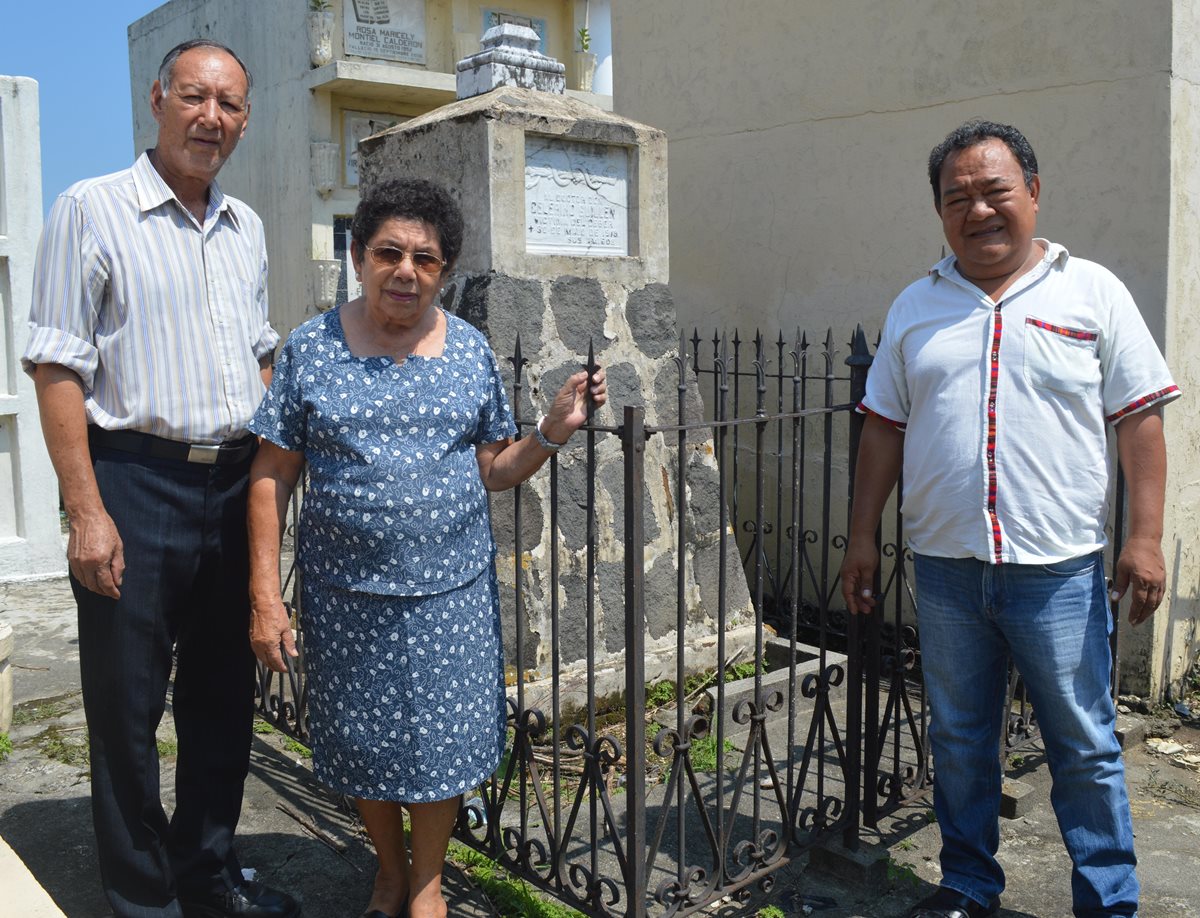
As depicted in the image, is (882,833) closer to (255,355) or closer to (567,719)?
(567,719)

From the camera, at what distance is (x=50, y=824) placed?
11.4 ft

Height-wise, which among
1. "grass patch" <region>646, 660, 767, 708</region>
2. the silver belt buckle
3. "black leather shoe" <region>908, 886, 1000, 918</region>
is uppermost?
the silver belt buckle

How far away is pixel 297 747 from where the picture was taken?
4.08 m

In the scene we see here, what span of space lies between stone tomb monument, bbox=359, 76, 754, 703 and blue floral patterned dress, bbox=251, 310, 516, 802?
1222 millimetres

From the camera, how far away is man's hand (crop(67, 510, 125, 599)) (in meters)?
2.48

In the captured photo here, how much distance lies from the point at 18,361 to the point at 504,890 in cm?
489

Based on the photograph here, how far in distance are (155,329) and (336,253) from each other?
12.2m

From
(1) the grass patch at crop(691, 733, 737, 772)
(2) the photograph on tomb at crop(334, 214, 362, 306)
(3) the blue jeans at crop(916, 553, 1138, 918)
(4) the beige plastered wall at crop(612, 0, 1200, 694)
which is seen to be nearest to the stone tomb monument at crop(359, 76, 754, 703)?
(1) the grass patch at crop(691, 733, 737, 772)

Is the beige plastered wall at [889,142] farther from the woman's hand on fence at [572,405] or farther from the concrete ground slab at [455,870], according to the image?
the woman's hand on fence at [572,405]

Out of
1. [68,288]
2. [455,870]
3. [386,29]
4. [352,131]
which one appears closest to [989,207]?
[68,288]

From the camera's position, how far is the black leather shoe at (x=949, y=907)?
2.84 m

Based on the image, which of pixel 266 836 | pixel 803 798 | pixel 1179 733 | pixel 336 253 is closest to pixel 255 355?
pixel 266 836

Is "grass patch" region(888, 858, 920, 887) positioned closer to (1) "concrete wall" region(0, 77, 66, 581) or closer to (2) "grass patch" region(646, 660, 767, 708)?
(2) "grass patch" region(646, 660, 767, 708)

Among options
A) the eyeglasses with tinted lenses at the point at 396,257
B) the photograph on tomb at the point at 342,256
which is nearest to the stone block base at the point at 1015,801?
the eyeglasses with tinted lenses at the point at 396,257
